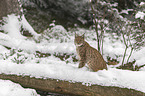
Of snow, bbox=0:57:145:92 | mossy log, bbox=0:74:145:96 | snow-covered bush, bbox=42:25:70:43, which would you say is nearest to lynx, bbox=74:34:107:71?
snow, bbox=0:57:145:92

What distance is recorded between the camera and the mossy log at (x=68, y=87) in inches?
121

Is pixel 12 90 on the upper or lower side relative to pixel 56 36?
lower

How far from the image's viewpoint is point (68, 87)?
10.7 ft

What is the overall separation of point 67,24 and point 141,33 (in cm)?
816

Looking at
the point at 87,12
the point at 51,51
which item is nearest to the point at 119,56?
the point at 51,51

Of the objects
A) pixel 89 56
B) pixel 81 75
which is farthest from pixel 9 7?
pixel 81 75

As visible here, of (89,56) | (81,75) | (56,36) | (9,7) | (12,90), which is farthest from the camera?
(56,36)

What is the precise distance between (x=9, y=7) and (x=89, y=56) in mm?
4996

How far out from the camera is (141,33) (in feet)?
15.4

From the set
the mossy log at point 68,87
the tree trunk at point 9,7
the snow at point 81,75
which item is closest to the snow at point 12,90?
the mossy log at point 68,87

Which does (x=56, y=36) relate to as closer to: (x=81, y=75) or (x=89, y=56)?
(x=89, y=56)

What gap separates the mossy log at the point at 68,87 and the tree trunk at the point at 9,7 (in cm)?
407

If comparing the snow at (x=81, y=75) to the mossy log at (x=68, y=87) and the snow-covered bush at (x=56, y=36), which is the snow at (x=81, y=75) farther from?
the snow-covered bush at (x=56, y=36)

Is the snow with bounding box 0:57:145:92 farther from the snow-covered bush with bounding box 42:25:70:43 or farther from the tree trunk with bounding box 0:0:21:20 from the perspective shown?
the snow-covered bush with bounding box 42:25:70:43
